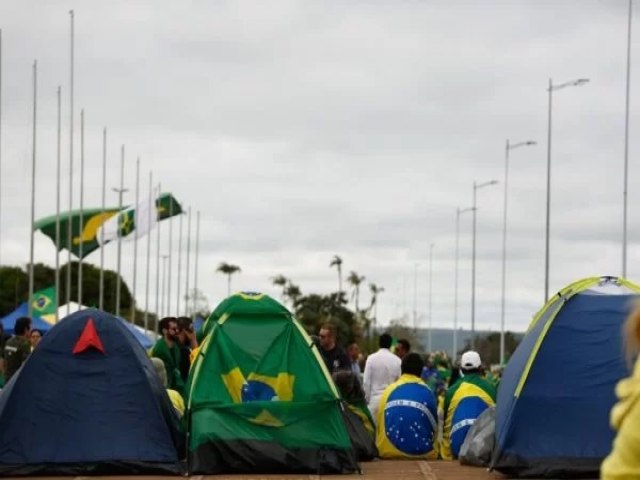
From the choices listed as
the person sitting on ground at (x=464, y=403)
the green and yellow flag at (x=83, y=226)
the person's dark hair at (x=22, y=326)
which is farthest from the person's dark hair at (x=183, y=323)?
the green and yellow flag at (x=83, y=226)

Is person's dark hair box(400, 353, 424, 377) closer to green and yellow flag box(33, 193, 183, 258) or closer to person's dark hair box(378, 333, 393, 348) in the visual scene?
person's dark hair box(378, 333, 393, 348)

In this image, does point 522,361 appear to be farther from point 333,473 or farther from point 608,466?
point 608,466

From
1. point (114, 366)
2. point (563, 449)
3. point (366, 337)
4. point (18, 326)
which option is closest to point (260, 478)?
point (114, 366)

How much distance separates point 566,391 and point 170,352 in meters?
5.71

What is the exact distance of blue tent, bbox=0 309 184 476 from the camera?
53.6ft

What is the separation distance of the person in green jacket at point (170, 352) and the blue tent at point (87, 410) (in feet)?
7.69

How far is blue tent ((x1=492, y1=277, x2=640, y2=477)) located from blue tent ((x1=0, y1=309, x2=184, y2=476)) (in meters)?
3.73

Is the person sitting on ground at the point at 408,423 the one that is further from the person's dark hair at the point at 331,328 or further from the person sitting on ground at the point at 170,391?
the person sitting on ground at the point at 170,391

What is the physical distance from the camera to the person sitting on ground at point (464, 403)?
18.3 meters

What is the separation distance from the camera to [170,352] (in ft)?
64.4

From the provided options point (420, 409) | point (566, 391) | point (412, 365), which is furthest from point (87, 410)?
point (566, 391)

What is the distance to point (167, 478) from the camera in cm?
1595

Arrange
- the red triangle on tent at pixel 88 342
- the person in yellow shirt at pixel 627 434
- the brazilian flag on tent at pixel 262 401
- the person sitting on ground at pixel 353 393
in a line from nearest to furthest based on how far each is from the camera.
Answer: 1. the person in yellow shirt at pixel 627 434
2. the brazilian flag on tent at pixel 262 401
3. the red triangle on tent at pixel 88 342
4. the person sitting on ground at pixel 353 393

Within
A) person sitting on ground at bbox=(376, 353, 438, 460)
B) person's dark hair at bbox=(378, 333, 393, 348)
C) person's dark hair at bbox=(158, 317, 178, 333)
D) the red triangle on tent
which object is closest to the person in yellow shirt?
the red triangle on tent
